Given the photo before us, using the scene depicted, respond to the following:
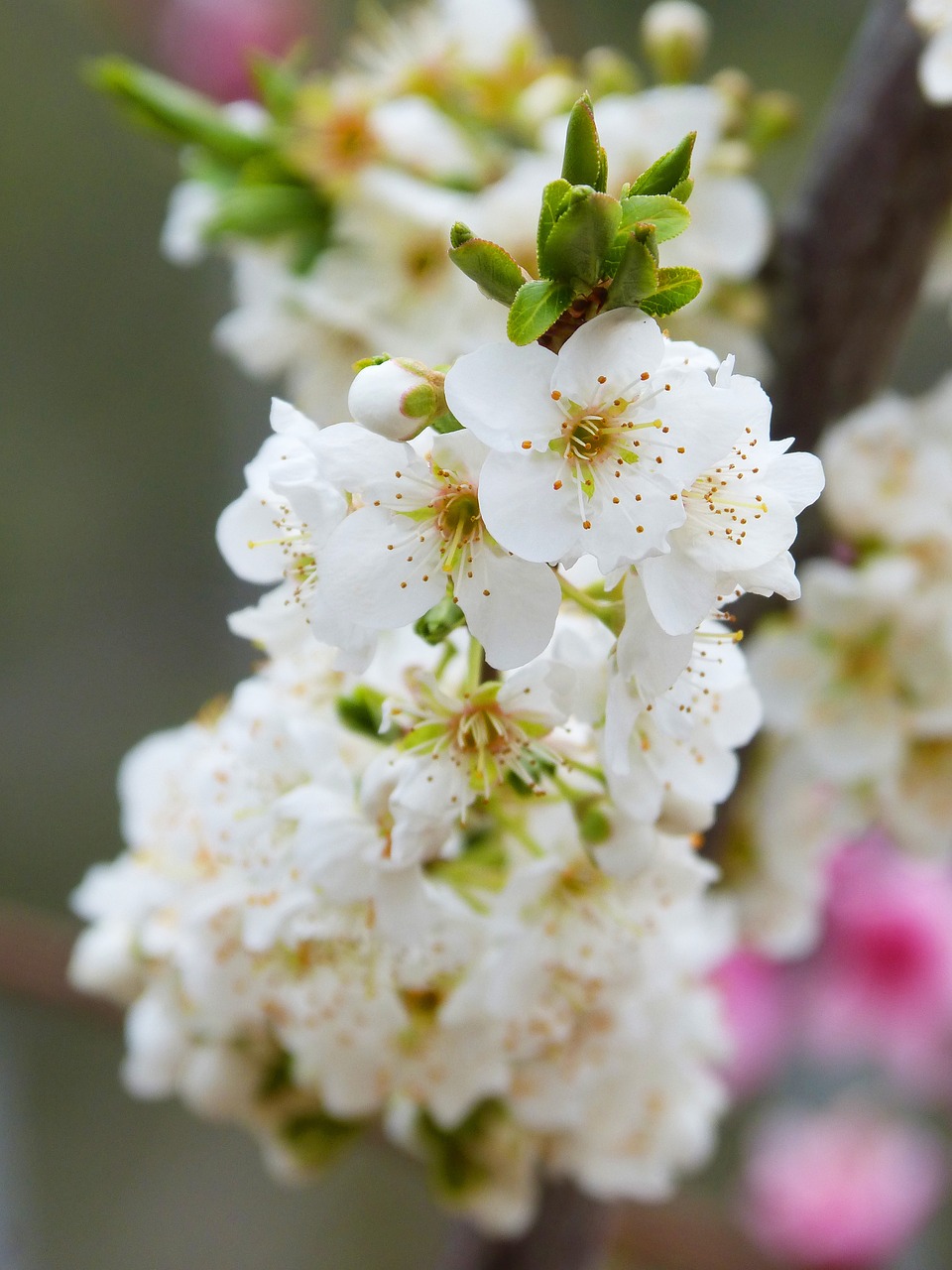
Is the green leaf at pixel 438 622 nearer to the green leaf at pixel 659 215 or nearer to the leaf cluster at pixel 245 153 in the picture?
the green leaf at pixel 659 215

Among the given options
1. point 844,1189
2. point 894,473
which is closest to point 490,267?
point 894,473

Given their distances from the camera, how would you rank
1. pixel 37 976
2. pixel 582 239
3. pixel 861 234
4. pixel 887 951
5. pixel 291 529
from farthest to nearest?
pixel 887 951
pixel 37 976
pixel 861 234
pixel 291 529
pixel 582 239

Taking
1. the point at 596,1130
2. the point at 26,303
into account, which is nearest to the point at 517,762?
the point at 596,1130

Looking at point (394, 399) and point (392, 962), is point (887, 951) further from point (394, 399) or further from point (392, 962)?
point (394, 399)

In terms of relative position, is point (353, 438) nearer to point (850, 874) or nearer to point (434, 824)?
point (434, 824)

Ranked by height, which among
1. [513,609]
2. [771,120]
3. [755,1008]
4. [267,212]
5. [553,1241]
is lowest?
[553,1241]

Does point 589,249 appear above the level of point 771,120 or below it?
below

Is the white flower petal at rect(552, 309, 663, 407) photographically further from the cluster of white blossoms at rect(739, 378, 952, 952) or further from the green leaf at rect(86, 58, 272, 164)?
the green leaf at rect(86, 58, 272, 164)

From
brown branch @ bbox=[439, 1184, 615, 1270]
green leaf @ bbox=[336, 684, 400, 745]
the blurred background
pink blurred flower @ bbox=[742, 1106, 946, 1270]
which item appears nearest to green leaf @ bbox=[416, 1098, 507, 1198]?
brown branch @ bbox=[439, 1184, 615, 1270]
